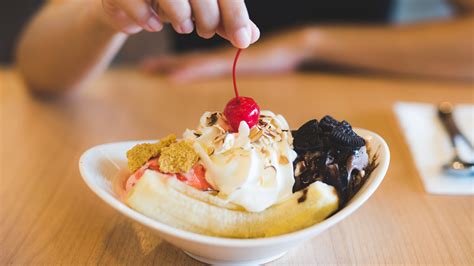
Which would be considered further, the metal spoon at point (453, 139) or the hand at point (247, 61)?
the hand at point (247, 61)

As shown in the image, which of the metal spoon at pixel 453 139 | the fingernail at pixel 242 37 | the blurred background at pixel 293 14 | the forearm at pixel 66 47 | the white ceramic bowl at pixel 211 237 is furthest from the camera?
the blurred background at pixel 293 14

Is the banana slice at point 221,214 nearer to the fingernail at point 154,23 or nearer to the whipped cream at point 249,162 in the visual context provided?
the whipped cream at point 249,162

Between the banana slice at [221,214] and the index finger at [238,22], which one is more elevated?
the index finger at [238,22]

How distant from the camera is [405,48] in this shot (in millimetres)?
1267

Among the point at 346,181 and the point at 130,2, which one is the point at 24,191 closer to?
the point at 130,2

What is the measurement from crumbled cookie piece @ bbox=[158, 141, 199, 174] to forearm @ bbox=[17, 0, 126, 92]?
44 centimetres

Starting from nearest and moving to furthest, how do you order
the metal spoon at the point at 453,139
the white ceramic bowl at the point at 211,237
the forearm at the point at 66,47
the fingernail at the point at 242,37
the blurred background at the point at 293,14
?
the white ceramic bowl at the point at 211,237, the fingernail at the point at 242,37, the metal spoon at the point at 453,139, the forearm at the point at 66,47, the blurred background at the point at 293,14

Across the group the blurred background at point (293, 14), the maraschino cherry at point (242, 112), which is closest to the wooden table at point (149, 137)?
the maraschino cherry at point (242, 112)

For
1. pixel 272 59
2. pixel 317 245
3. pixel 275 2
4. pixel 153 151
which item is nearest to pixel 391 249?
pixel 317 245

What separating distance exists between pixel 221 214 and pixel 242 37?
8.1 inches

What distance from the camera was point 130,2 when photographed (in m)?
0.65

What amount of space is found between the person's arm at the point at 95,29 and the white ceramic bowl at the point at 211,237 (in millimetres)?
190

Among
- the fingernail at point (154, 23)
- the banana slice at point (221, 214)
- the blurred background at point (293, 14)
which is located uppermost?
the fingernail at point (154, 23)

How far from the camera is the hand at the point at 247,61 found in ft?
4.12
